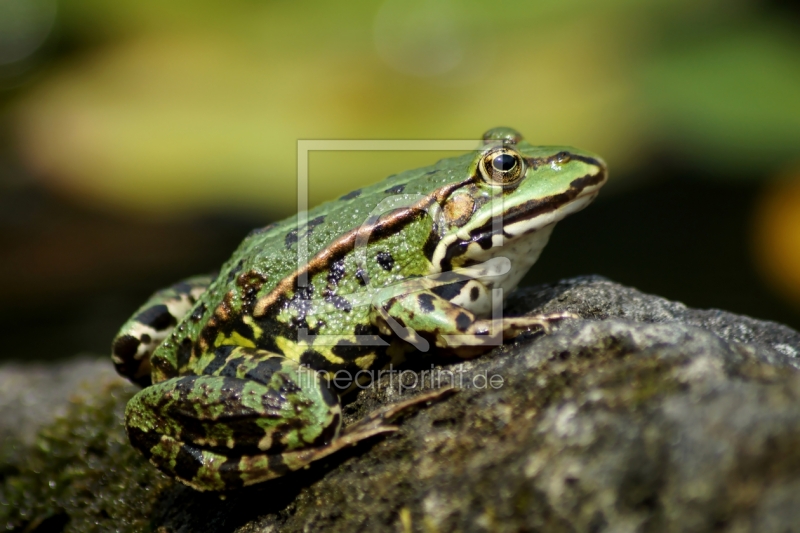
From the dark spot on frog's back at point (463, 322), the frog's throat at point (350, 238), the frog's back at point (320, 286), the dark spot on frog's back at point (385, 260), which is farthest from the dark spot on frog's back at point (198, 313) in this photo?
the dark spot on frog's back at point (463, 322)

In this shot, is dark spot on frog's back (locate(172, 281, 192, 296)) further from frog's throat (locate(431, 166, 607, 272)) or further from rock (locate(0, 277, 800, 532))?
frog's throat (locate(431, 166, 607, 272))

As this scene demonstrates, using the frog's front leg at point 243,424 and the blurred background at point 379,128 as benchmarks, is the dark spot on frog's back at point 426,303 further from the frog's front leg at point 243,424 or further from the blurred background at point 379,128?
the blurred background at point 379,128

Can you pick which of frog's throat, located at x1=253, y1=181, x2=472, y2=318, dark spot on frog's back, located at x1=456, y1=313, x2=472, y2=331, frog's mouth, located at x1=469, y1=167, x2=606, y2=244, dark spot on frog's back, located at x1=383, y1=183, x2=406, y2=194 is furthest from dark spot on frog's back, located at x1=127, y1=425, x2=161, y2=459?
frog's mouth, located at x1=469, y1=167, x2=606, y2=244

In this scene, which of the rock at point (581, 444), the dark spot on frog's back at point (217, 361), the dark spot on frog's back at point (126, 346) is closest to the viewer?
the rock at point (581, 444)

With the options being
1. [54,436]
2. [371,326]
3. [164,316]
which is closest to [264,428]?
[371,326]

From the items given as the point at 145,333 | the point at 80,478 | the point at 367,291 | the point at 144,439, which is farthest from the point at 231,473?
the point at 80,478

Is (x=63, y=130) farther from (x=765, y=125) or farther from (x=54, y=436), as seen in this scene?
(x=765, y=125)

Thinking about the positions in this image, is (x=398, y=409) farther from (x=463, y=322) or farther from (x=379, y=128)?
(x=379, y=128)
